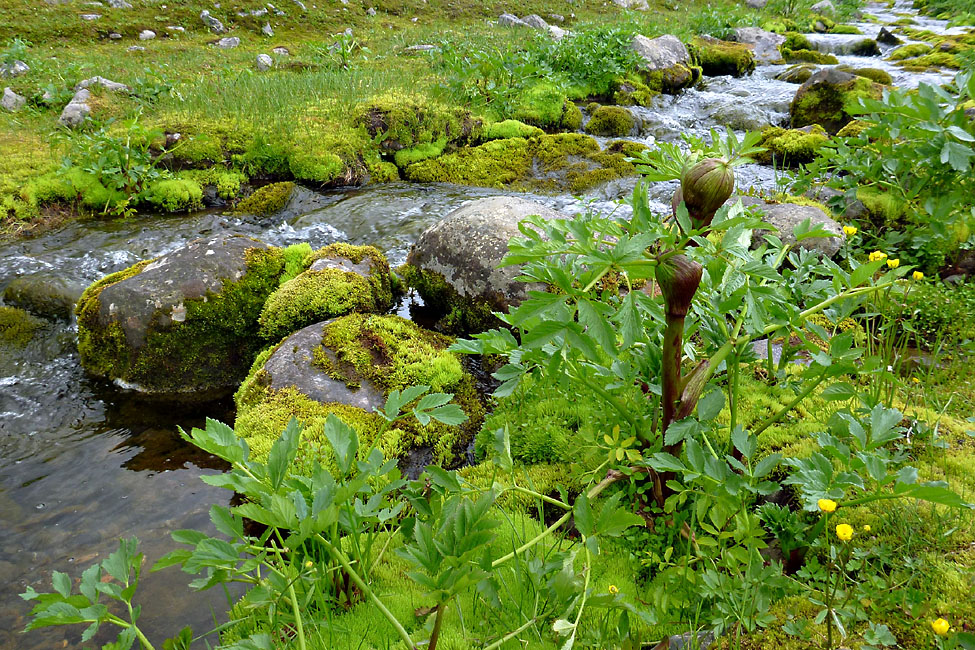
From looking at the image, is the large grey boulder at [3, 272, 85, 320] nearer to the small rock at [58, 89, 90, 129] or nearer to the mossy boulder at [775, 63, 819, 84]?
the small rock at [58, 89, 90, 129]

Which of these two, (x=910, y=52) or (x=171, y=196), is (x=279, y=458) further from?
(x=910, y=52)

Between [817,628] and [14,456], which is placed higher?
[817,628]

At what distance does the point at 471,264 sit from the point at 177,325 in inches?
111

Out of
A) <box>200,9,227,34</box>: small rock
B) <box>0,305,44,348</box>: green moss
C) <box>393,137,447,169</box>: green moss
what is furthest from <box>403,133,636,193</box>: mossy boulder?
<box>200,9,227,34</box>: small rock

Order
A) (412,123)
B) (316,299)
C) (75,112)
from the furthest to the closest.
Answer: (75,112)
(412,123)
(316,299)

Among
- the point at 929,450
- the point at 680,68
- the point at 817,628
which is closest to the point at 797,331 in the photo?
the point at 817,628

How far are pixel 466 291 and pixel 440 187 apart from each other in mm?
4776

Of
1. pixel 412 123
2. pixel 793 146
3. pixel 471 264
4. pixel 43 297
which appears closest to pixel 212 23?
pixel 412 123

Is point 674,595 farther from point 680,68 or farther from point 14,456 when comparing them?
point 680,68

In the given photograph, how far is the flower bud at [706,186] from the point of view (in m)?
1.71

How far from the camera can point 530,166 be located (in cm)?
999

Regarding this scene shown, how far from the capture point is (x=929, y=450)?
2641 mm

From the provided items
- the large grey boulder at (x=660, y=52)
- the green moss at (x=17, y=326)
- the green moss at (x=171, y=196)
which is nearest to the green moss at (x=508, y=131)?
the green moss at (x=171, y=196)

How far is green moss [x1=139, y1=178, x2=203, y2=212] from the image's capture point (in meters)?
8.30
